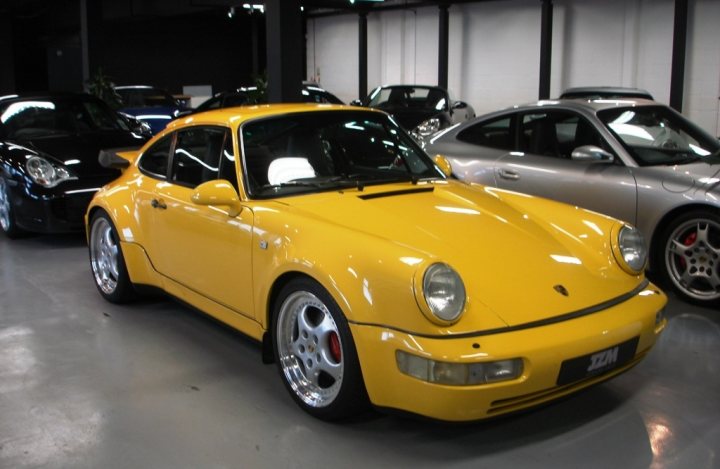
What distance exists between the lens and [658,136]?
17.3ft

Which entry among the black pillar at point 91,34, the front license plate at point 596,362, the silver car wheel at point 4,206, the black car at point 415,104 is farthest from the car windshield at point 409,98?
the front license plate at point 596,362

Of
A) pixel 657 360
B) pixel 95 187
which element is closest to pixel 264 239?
pixel 657 360

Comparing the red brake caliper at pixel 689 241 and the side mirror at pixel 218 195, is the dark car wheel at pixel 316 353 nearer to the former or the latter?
the side mirror at pixel 218 195

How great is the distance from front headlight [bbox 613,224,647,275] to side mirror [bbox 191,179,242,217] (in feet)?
5.66

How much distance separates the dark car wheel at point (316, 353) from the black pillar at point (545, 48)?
46.2ft

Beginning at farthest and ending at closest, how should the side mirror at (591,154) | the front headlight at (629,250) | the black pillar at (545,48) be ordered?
the black pillar at (545,48)
the side mirror at (591,154)
the front headlight at (629,250)

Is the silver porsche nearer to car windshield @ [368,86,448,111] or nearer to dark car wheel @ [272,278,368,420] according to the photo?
dark car wheel @ [272,278,368,420]

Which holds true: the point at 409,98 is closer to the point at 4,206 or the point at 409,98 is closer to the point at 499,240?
the point at 4,206

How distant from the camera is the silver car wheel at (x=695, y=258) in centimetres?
457

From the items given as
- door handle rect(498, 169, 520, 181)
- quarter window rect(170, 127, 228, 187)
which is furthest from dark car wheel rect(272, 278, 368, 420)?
door handle rect(498, 169, 520, 181)

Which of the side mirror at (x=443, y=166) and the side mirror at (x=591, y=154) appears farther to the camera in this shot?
the side mirror at (x=591, y=154)

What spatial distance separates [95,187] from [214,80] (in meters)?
19.6

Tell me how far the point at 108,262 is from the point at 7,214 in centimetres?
261

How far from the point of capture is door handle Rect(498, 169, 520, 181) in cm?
553
